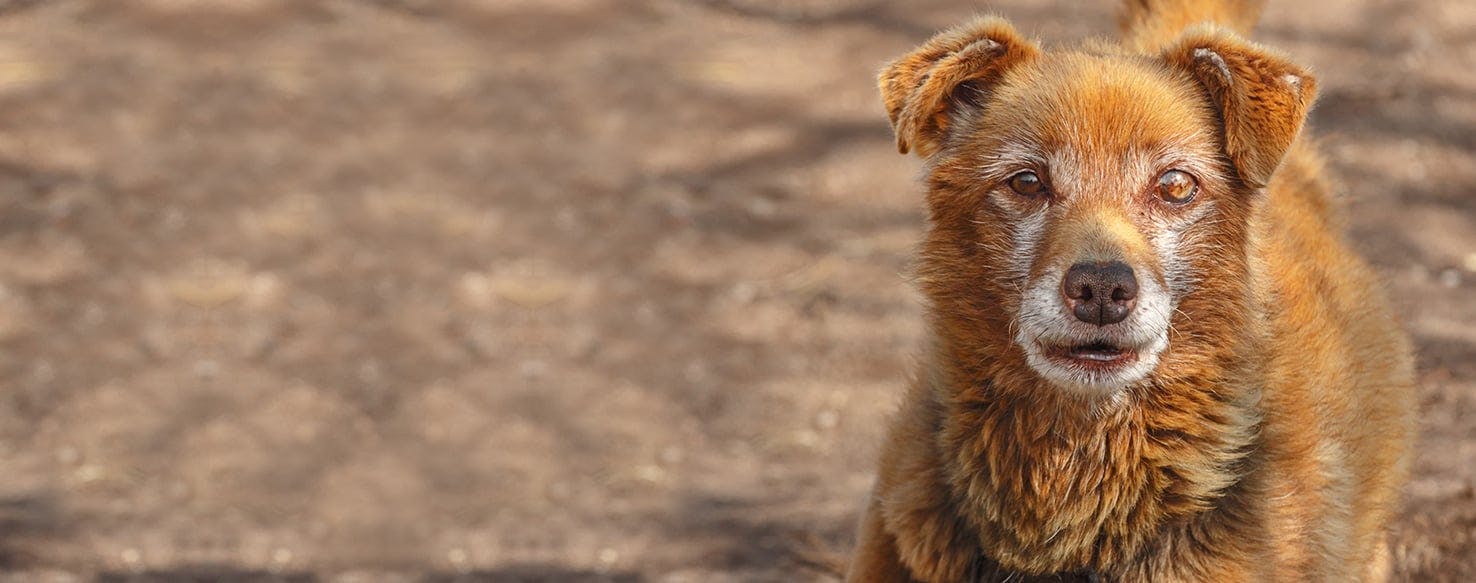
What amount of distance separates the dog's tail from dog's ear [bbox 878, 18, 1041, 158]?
1091 millimetres

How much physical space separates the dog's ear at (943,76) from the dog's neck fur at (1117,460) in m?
0.76

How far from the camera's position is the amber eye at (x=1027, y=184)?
152 inches

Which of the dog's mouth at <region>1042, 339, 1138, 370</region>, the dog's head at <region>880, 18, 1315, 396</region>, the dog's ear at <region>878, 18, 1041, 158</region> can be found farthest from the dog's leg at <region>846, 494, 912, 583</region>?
the dog's ear at <region>878, 18, 1041, 158</region>

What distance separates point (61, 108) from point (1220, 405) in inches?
282

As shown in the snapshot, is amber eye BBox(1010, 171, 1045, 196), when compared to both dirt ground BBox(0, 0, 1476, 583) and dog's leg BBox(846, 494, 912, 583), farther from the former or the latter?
dirt ground BBox(0, 0, 1476, 583)

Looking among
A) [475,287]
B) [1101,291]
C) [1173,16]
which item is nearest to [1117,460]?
[1101,291]

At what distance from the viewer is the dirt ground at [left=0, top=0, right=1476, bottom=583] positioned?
6160 millimetres

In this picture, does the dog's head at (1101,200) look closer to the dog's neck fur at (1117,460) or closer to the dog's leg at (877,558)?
the dog's neck fur at (1117,460)

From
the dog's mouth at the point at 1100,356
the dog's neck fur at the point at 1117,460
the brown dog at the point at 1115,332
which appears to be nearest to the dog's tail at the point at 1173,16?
the brown dog at the point at 1115,332

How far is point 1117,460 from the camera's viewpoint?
12.6 ft

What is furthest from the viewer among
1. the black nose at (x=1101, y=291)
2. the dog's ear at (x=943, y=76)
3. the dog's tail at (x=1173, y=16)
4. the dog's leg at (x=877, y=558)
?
the dog's tail at (x=1173, y=16)

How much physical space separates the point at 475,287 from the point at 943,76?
3.71m

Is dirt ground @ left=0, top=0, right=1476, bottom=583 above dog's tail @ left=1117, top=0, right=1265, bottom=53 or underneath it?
underneath

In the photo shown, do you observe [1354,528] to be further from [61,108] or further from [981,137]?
[61,108]
